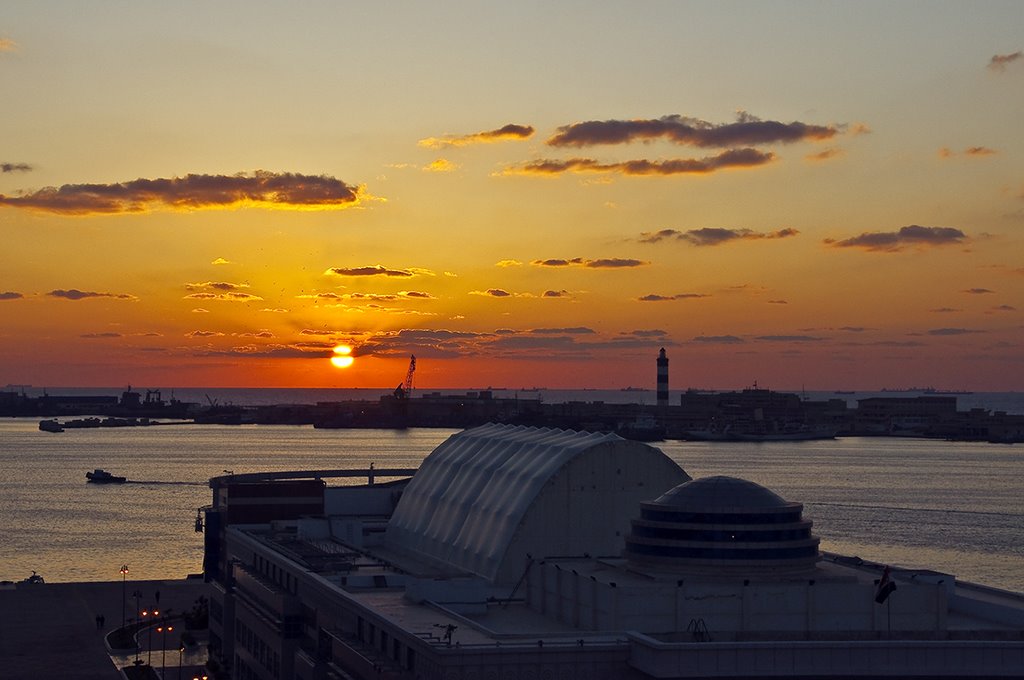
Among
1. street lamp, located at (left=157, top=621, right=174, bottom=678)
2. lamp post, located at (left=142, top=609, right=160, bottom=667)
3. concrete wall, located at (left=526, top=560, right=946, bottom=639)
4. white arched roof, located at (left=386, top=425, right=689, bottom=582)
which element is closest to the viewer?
concrete wall, located at (left=526, top=560, right=946, bottom=639)

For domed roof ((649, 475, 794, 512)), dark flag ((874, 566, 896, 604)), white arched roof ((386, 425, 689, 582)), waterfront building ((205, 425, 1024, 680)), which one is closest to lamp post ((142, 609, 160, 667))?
waterfront building ((205, 425, 1024, 680))

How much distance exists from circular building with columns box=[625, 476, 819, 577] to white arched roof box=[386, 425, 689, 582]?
28.3 ft

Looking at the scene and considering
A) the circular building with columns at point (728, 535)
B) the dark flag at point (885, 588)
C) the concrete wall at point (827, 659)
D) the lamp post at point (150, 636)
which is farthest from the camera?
the lamp post at point (150, 636)

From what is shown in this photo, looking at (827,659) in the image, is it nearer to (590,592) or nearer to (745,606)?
(745,606)

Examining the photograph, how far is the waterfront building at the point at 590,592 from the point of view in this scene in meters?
47.5

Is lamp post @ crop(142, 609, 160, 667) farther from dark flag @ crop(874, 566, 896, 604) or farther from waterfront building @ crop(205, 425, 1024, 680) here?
dark flag @ crop(874, 566, 896, 604)

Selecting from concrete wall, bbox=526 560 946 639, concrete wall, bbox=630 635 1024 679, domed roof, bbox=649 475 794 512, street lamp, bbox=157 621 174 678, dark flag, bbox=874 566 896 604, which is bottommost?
street lamp, bbox=157 621 174 678

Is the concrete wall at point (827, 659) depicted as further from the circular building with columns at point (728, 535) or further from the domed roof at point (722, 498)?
the domed roof at point (722, 498)

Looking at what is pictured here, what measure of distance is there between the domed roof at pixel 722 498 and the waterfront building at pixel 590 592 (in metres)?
0.08

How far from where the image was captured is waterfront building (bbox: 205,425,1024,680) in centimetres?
4750

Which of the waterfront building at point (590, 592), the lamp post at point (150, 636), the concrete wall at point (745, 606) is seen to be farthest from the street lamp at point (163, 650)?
the concrete wall at point (745, 606)

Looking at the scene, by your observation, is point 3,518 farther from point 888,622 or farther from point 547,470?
point 888,622

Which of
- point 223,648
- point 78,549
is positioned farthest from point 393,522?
point 78,549

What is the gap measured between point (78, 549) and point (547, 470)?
282 ft
